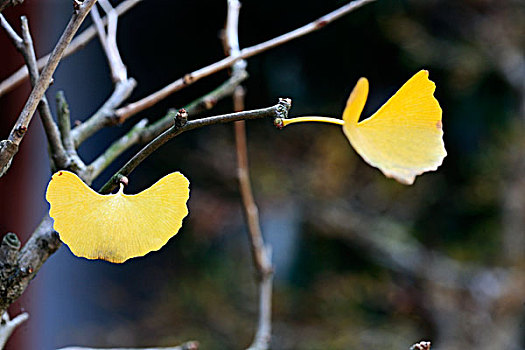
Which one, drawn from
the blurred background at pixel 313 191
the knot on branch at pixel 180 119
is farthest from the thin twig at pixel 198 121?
the blurred background at pixel 313 191

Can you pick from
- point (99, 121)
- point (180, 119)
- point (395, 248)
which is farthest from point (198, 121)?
point (395, 248)

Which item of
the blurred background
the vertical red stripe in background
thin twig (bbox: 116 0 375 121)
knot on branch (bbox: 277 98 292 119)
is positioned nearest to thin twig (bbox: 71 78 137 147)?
thin twig (bbox: 116 0 375 121)

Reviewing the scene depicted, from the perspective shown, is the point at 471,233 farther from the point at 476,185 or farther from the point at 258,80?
the point at 258,80

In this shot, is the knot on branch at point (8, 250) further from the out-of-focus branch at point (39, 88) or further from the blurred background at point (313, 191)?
the blurred background at point (313, 191)

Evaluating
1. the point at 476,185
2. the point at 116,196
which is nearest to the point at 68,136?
the point at 116,196

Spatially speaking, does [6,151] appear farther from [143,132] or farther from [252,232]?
[252,232]

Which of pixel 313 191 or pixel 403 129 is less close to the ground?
pixel 313 191
